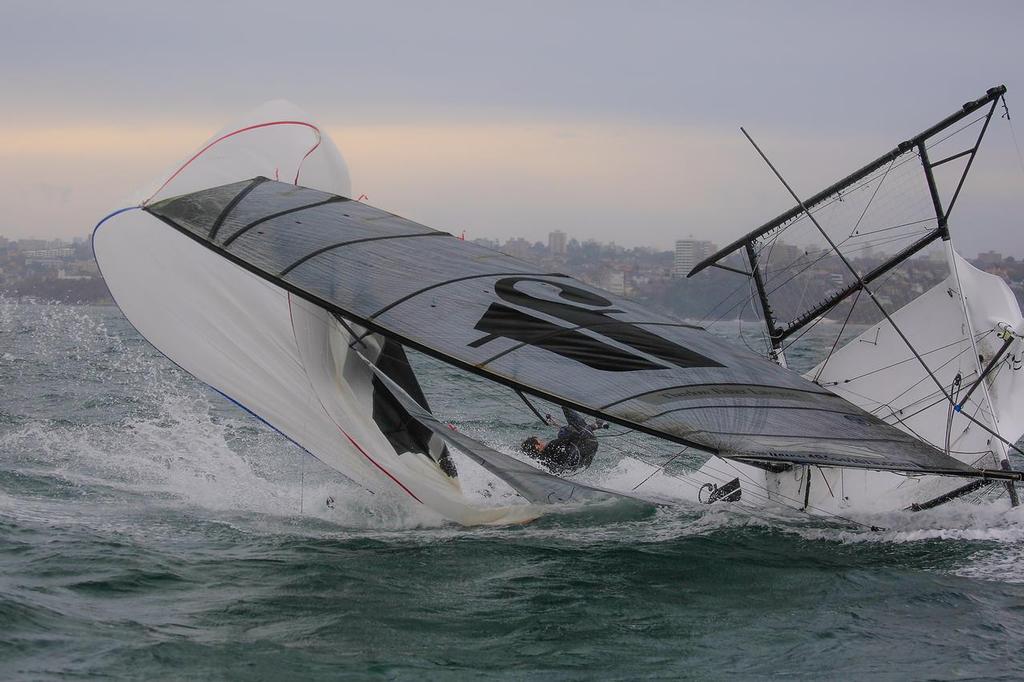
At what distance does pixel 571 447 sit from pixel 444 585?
2.77 meters

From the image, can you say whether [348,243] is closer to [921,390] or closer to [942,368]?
[921,390]

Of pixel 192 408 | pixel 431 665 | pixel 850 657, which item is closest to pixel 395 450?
pixel 431 665

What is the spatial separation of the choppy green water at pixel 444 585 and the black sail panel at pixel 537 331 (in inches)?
31.3

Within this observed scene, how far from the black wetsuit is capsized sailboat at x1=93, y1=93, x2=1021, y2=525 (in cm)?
85

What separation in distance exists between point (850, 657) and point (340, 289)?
3.27m

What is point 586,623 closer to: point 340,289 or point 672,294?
point 340,289

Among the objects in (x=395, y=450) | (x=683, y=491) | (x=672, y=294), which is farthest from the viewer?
(x=672, y=294)

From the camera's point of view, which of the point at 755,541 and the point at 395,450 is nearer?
the point at 755,541

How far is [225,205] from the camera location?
7.14m

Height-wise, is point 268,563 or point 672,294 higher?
point 672,294

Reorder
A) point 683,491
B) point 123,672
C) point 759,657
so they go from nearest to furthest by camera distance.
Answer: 1. point 123,672
2. point 759,657
3. point 683,491

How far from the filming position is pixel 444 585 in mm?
5738

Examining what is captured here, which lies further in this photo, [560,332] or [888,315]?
[888,315]

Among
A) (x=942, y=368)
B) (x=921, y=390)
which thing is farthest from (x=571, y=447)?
(x=942, y=368)
